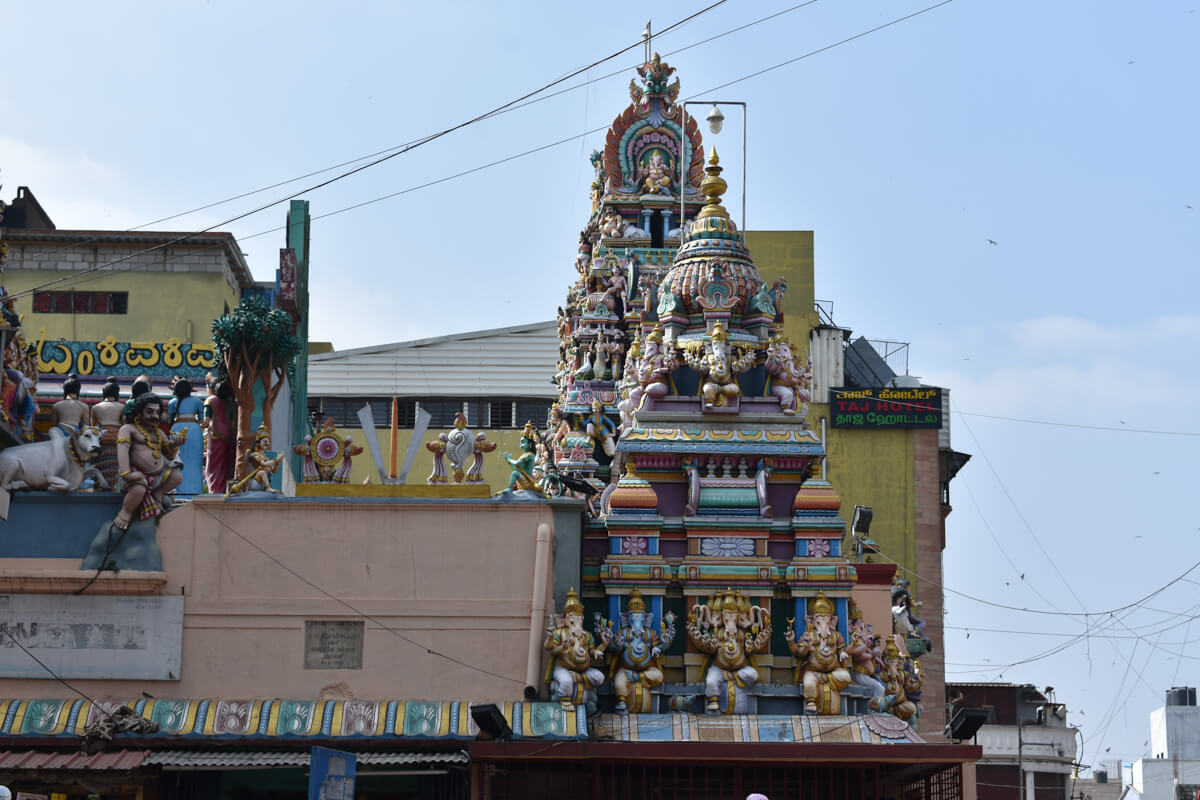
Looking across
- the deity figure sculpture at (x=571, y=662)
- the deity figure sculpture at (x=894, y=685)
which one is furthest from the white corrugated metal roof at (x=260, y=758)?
the deity figure sculpture at (x=894, y=685)

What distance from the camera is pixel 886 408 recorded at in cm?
6006

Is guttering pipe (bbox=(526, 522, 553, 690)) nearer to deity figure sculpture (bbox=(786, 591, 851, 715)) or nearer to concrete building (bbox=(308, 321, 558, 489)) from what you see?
deity figure sculpture (bbox=(786, 591, 851, 715))

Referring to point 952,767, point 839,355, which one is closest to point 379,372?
point 839,355

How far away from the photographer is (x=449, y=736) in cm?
2852

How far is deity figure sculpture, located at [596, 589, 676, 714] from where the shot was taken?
30.1m

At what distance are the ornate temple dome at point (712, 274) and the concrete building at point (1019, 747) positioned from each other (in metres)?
31.8

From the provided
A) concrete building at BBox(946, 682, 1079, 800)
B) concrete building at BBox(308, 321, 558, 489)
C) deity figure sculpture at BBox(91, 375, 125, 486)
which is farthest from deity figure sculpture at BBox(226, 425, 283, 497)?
concrete building at BBox(946, 682, 1079, 800)

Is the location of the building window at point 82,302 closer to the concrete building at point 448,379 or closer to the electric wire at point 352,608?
the concrete building at point 448,379

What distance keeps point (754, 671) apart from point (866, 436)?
30.7 metres

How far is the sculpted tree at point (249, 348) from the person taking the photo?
111 feet

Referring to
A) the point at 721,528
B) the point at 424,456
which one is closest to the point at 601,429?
the point at 721,528

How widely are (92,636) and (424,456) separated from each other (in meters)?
29.4

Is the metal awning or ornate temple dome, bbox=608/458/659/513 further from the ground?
ornate temple dome, bbox=608/458/659/513

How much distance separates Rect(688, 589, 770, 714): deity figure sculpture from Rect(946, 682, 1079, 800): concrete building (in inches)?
1287
